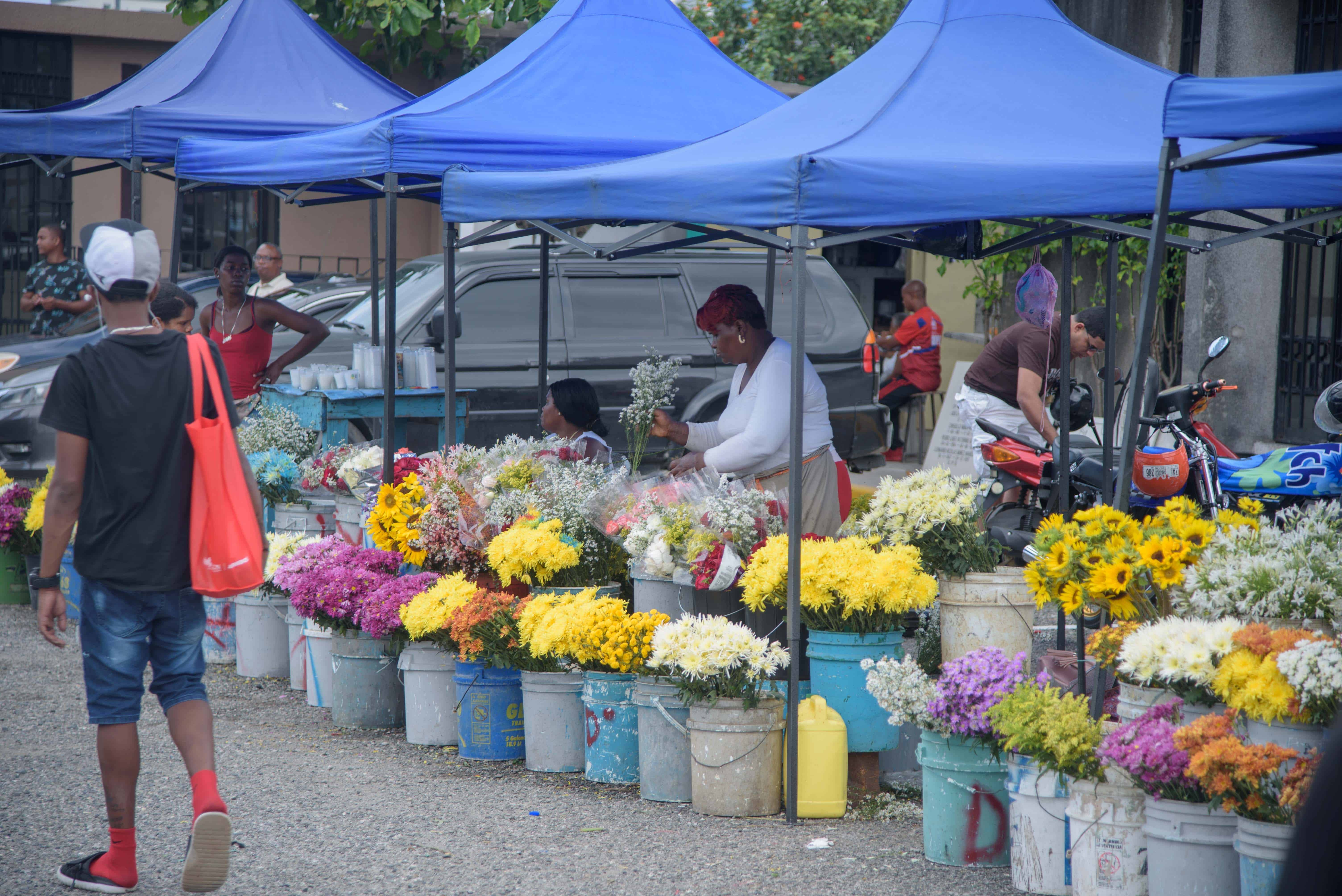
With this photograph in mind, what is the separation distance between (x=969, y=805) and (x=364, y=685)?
2809mm

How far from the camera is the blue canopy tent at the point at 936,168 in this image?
442 cm

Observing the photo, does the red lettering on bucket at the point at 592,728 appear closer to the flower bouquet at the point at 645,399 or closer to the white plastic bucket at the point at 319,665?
the flower bouquet at the point at 645,399

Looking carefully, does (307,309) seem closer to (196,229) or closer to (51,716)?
(51,716)

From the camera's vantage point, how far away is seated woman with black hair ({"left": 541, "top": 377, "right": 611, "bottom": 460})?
21.7 feet

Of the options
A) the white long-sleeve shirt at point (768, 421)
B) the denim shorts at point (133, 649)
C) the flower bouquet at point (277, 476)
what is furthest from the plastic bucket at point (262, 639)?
the denim shorts at point (133, 649)

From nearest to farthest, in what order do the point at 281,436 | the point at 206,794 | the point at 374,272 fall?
the point at 206,794
the point at 281,436
the point at 374,272

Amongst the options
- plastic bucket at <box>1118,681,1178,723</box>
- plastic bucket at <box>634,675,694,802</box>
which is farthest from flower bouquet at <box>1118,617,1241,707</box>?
plastic bucket at <box>634,675,694,802</box>

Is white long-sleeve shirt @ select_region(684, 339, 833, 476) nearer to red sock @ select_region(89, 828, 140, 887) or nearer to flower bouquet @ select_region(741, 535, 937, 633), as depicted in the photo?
flower bouquet @ select_region(741, 535, 937, 633)

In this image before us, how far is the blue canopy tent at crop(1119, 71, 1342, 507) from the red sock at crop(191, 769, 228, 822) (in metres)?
2.84

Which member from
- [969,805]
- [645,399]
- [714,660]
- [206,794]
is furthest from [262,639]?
[969,805]

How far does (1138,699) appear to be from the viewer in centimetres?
386

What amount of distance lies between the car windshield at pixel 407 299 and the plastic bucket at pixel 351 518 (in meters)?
3.22

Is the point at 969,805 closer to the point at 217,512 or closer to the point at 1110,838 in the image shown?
the point at 1110,838

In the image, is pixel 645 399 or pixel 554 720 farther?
pixel 645 399
